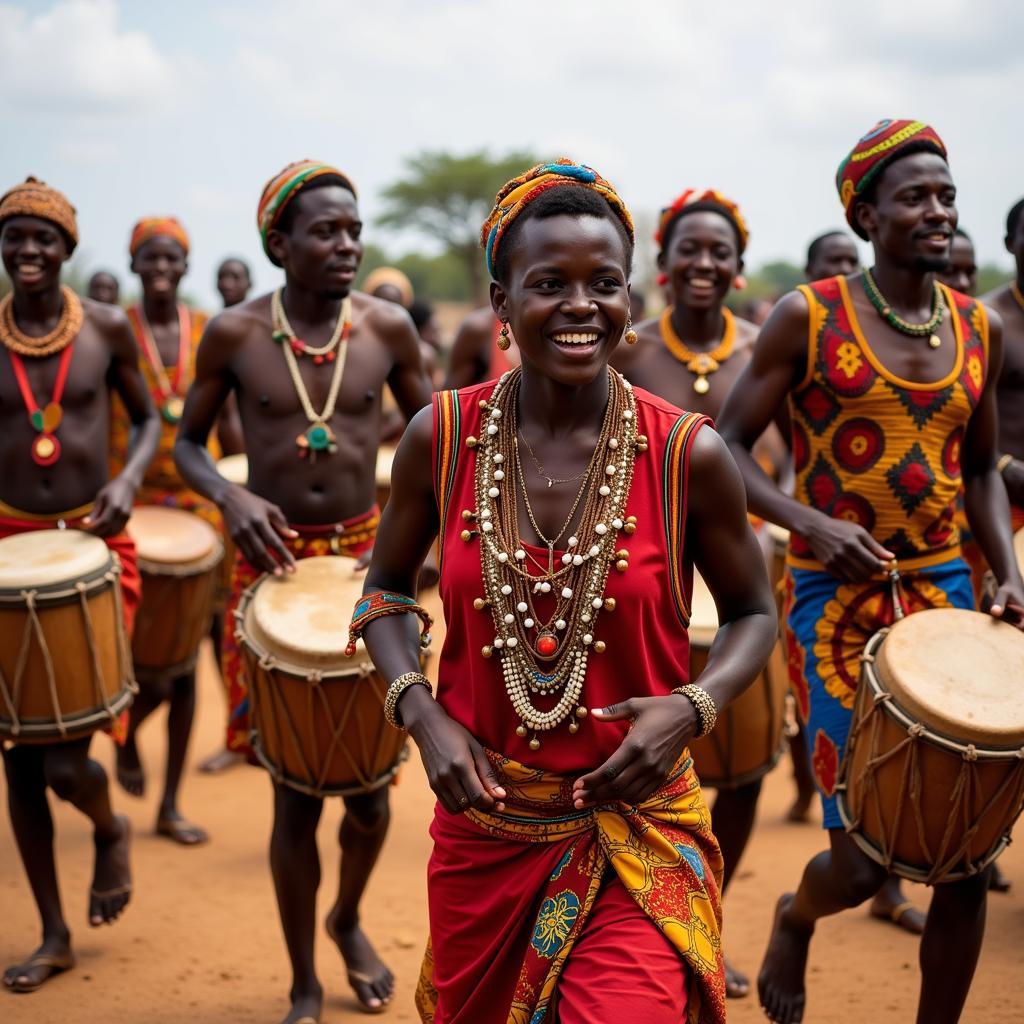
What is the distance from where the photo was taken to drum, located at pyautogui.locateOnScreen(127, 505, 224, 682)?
21.4ft

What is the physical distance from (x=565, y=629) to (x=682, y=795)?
47cm

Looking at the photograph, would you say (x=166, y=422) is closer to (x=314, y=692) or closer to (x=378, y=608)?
(x=314, y=692)

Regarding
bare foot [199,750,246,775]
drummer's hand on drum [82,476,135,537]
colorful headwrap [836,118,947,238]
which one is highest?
colorful headwrap [836,118,947,238]

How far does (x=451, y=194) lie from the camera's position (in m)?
43.3

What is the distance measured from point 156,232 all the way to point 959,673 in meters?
6.71

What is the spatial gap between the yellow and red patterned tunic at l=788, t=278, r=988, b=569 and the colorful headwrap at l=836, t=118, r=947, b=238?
373 mm

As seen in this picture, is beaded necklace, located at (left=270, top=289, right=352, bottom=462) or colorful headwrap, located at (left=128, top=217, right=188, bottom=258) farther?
colorful headwrap, located at (left=128, top=217, right=188, bottom=258)

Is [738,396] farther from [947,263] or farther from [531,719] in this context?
[531,719]

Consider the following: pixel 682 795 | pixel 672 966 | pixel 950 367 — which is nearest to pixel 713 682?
pixel 682 795

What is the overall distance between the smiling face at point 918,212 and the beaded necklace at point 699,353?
1486 mm

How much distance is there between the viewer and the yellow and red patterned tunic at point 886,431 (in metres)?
4.21

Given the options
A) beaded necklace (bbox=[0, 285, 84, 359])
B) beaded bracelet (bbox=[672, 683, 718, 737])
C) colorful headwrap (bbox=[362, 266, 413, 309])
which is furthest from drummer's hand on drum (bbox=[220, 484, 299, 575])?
colorful headwrap (bbox=[362, 266, 413, 309])

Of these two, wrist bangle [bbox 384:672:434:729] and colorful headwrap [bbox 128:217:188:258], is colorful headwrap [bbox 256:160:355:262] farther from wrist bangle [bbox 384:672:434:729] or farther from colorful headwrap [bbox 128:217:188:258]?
colorful headwrap [bbox 128:217:188:258]

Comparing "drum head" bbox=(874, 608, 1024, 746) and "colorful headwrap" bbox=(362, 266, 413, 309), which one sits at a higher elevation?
"colorful headwrap" bbox=(362, 266, 413, 309)
